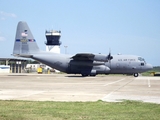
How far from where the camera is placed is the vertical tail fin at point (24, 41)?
42.6m

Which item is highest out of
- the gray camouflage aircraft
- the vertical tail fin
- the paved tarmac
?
the vertical tail fin

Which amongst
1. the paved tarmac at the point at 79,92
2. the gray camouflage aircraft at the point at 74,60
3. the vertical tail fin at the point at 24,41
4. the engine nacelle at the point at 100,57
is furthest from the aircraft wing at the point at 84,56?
the paved tarmac at the point at 79,92

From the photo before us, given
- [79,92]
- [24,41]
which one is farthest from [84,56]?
[79,92]

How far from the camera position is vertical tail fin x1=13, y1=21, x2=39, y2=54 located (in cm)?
4259

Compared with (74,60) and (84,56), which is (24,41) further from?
(84,56)

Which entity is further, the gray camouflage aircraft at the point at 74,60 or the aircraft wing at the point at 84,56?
the gray camouflage aircraft at the point at 74,60

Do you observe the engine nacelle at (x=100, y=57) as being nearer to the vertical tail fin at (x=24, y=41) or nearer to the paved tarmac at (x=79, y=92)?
the vertical tail fin at (x=24, y=41)

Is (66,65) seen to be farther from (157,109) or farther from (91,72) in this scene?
(157,109)

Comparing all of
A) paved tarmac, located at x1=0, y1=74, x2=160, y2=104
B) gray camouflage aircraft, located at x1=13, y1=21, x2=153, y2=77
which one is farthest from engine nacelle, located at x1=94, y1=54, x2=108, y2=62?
paved tarmac, located at x1=0, y1=74, x2=160, y2=104

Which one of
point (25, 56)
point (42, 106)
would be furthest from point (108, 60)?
point (42, 106)

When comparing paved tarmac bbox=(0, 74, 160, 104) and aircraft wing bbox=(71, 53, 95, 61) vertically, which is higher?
aircraft wing bbox=(71, 53, 95, 61)

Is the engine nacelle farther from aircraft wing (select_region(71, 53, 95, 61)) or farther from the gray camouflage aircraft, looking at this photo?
aircraft wing (select_region(71, 53, 95, 61))

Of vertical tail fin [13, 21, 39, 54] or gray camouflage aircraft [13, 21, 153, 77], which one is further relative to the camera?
vertical tail fin [13, 21, 39, 54]

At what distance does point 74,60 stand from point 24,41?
8172 mm
